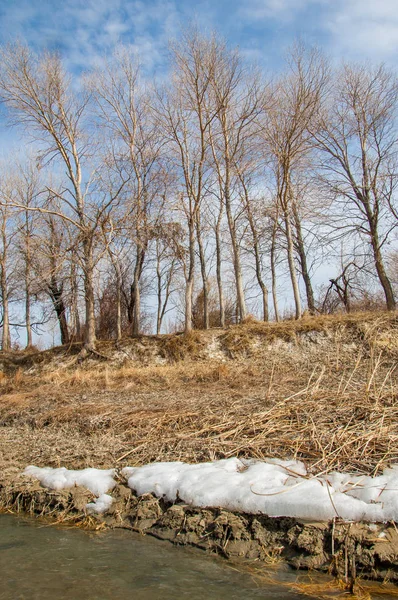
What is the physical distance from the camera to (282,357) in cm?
1647

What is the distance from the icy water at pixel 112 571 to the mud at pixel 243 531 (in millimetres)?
230

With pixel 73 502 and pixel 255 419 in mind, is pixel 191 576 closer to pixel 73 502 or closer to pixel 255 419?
pixel 73 502

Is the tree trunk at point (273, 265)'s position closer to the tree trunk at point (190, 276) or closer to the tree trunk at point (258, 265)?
the tree trunk at point (258, 265)

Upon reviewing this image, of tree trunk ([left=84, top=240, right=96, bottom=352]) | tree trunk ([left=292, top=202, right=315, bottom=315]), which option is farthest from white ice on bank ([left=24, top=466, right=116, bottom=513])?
tree trunk ([left=292, top=202, right=315, bottom=315])

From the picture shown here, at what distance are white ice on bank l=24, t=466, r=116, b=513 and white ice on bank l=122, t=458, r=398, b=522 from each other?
0.29 meters

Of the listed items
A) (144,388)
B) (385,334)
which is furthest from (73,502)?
→ (385,334)

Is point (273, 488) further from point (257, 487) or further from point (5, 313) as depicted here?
point (5, 313)

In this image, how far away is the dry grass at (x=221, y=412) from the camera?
239 inches

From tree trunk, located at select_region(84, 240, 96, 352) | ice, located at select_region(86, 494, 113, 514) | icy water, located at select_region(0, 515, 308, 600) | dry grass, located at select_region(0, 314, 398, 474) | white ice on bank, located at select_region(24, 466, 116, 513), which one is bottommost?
icy water, located at select_region(0, 515, 308, 600)

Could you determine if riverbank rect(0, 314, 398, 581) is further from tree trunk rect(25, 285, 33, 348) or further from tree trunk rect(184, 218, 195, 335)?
tree trunk rect(25, 285, 33, 348)

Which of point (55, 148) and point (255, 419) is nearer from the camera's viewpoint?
point (255, 419)

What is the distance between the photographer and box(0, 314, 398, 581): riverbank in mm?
4219

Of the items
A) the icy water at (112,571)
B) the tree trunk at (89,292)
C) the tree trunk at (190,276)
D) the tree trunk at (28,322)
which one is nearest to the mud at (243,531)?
the icy water at (112,571)

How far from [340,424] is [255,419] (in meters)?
1.31
